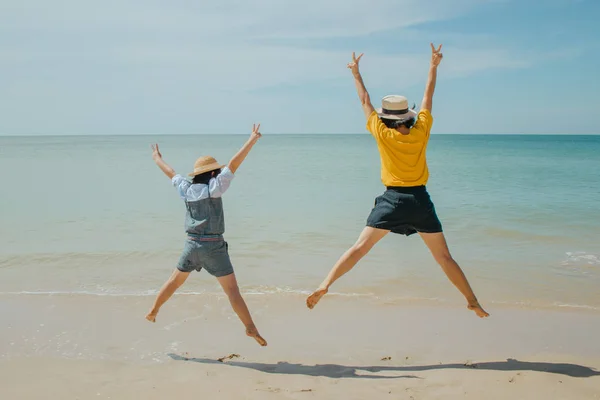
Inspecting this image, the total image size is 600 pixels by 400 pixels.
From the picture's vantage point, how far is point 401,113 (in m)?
4.58

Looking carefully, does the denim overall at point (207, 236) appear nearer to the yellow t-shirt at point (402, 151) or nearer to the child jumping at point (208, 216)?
the child jumping at point (208, 216)

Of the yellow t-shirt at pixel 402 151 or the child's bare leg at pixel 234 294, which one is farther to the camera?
the child's bare leg at pixel 234 294

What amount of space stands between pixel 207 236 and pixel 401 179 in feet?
5.61

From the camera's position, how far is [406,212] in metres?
4.52

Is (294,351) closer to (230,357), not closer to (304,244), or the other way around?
(230,357)

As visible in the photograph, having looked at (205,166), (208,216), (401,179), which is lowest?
(208,216)

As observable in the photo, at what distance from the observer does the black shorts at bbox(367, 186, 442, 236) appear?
4520 mm

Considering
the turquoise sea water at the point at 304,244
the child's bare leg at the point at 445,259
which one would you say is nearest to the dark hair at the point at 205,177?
the child's bare leg at the point at 445,259

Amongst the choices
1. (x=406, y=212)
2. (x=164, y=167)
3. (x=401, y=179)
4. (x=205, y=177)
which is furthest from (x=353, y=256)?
(x=164, y=167)

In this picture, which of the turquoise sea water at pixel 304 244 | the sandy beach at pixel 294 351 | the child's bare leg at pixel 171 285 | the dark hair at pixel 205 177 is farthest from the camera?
the turquoise sea water at pixel 304 244

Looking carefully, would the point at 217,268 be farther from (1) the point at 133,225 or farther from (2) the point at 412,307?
(1) the point at 133,225

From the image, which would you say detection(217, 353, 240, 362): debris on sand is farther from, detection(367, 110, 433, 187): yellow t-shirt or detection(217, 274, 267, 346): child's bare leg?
detection(367, 110, 433, 187): yellow t-shirt

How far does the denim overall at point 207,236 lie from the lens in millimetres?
4508

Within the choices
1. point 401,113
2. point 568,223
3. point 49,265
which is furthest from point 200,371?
point 568,223
